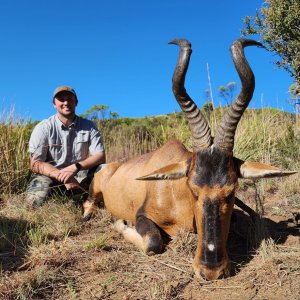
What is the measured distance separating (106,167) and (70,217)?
4.59ft

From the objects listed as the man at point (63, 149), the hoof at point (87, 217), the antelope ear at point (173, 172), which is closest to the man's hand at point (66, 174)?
the man at point (63, 149)

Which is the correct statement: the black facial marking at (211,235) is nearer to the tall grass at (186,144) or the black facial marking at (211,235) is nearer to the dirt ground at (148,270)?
the dirt ground at (148,270)

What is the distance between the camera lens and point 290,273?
146 inches

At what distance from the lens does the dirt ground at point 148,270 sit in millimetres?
3418

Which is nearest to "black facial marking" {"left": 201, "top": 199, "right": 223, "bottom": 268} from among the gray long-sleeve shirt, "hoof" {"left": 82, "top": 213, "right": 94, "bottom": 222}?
"hoof" {"left": 82, "top": 213, "right": 94, "bottom": 222}

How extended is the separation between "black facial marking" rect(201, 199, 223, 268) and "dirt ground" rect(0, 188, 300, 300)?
19 centimetres

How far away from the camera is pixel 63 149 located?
7.46m

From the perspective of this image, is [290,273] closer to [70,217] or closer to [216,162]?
[216,162]

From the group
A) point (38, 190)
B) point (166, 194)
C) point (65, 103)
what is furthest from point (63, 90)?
point (166, 194)

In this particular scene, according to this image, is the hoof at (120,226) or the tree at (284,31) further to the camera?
the tree at (284,31)

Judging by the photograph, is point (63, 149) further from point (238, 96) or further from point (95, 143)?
point (238, 96)

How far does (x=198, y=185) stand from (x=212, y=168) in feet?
0.66

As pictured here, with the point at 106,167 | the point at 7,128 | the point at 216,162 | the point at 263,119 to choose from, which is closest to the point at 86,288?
the point at 216,162

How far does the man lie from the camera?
710cm
